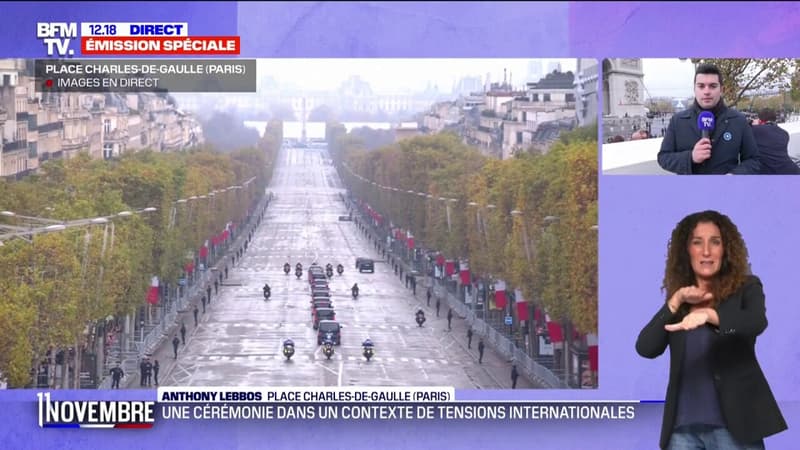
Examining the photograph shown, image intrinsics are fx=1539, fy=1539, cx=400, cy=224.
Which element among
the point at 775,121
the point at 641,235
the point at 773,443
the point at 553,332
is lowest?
the point at 773,443

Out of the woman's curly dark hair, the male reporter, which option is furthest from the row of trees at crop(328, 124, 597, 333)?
the woman's curly dark hair

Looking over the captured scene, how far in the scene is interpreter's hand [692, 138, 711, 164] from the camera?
30.2ft

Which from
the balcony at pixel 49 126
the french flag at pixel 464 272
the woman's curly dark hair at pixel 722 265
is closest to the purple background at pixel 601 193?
the balcony at pixel 49 126

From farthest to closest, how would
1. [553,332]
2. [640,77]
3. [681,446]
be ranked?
[553,332], [640,77], [681,446]

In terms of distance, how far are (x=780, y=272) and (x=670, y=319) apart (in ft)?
14.3

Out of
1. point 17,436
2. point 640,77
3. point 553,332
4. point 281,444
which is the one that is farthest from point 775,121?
point 17,436

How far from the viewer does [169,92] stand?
9578mm

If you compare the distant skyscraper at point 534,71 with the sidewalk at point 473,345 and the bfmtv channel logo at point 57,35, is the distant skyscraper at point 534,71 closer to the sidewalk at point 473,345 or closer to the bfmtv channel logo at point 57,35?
the sidewalk at point 473,345

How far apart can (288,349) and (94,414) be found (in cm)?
130

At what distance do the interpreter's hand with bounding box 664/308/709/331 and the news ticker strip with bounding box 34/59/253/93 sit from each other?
4709 millimetres

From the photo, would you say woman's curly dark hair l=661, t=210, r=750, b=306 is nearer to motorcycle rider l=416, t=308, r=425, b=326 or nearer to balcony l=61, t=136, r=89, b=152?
motorcycle rider l=416, t=308, r=425, b=326

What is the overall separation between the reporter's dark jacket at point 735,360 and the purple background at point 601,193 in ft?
13.3

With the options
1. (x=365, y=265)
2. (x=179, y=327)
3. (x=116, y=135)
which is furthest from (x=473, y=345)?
(x=116, y=135)

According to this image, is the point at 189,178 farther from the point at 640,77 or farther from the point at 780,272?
the point at 780,272
